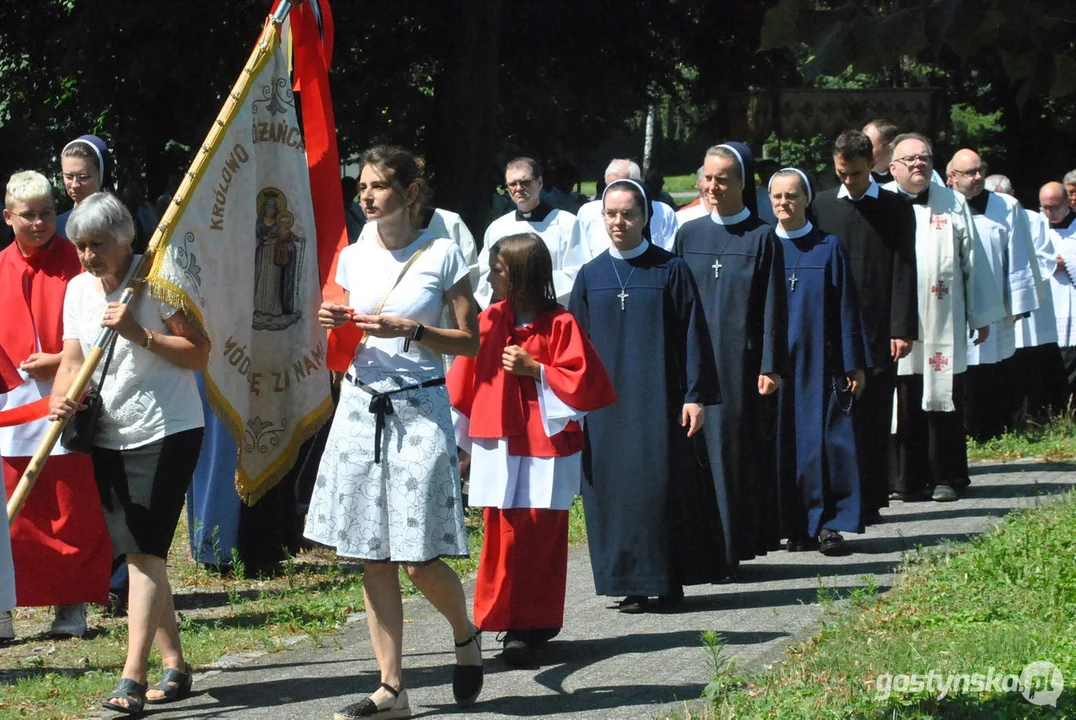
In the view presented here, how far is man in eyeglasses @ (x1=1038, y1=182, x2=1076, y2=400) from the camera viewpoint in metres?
15.0

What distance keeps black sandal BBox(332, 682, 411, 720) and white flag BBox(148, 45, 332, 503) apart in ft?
3.60

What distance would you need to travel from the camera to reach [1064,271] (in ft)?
49.7

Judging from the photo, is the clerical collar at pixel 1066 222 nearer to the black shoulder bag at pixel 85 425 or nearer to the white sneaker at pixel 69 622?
the white sneaker at pixel 69 622

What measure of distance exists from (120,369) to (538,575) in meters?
1.80

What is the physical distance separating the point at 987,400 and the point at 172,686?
31.8 ft

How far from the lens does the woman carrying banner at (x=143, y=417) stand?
5.89 m

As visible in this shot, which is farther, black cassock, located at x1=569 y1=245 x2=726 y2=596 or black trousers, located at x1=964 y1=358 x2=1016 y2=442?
black trousers, located at x1=964 y1=358 x2=1016 y2=442

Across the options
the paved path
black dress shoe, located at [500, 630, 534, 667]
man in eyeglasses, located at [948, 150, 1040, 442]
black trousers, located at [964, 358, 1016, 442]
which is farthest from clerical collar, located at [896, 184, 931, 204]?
black dress shoe, located at [500, 630, 534, 667]

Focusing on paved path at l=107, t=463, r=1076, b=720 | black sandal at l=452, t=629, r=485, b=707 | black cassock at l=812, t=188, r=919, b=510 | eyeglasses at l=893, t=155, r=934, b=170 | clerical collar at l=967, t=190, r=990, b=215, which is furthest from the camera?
clerical collar at l=967, t=190, r=990, b=215

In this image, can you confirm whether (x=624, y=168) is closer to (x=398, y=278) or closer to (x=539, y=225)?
(x=539, y=225)

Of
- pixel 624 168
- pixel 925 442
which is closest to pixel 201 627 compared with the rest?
pixel 624 168

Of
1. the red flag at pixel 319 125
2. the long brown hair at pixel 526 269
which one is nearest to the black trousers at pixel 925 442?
the long brown hair at pixel 526 269

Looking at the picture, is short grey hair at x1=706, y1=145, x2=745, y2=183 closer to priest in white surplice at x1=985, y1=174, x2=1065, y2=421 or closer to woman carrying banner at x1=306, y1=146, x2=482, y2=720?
woman carrying banner at x1=306, y1=146, x2=482, y2=720

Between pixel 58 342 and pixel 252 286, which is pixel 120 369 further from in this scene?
pixel 58 342
